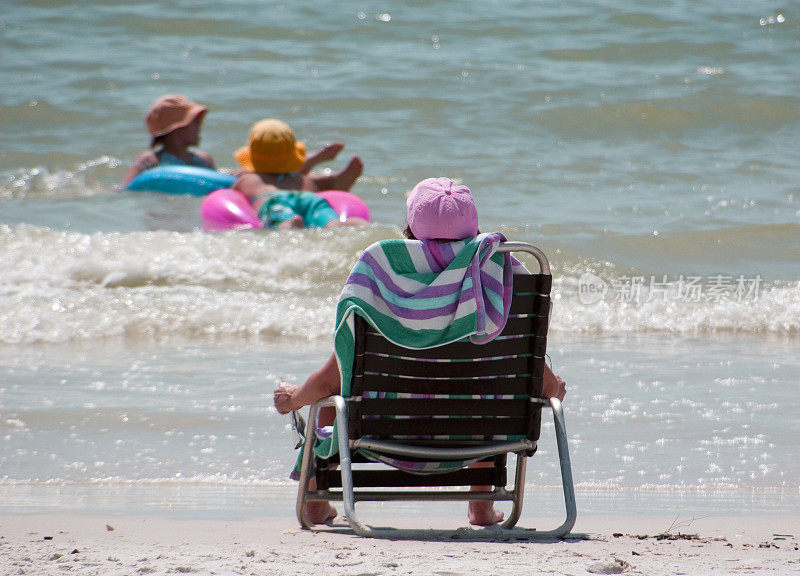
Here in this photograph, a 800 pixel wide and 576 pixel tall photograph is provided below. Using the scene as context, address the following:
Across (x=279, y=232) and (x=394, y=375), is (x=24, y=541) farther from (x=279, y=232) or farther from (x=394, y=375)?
(x=279, y=232)

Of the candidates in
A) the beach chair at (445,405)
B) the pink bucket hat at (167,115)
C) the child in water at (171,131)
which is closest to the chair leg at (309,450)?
the beach chair at (445,405)

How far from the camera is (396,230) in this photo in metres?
8.40

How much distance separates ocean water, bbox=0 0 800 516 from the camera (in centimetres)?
407

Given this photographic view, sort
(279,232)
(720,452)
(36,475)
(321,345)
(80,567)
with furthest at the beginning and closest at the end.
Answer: (279,232), (321,345), (720,452), (36,475), (80,567)

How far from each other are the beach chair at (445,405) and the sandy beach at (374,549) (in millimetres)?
124

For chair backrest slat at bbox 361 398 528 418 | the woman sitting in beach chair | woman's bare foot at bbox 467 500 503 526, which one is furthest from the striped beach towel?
woman's bare foot at bbox 467 500 503 526

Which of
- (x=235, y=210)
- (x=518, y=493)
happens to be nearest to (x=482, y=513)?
(x=518, y=493)

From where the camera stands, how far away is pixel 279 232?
26.3ft

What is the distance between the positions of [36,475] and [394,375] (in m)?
1.71

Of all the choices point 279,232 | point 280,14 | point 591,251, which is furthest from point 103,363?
point 280,14

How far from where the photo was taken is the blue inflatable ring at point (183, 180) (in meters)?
9.01

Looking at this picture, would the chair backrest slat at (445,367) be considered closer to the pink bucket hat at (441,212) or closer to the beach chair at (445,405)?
the beach chair at (445,405)

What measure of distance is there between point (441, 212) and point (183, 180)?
6552mm

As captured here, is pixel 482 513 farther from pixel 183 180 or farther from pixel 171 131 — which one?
pixel 171 131
